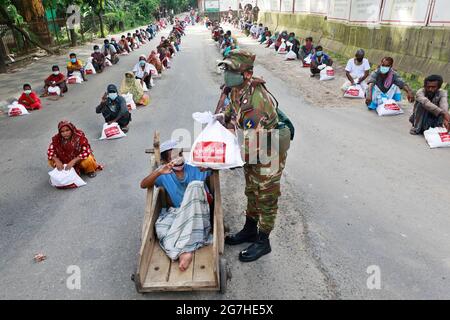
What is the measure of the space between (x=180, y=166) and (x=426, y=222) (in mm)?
2869

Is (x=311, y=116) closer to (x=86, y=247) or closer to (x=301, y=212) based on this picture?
(x=301, y=212)

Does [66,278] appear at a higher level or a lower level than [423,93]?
lower

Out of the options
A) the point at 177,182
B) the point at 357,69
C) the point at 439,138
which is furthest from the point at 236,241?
the point at 357,69

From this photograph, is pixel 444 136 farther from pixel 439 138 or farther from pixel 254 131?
pixel 254 131

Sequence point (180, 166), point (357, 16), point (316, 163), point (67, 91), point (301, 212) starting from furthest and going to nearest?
point (357, 16) < point (67, 91) < point (316, 163) < point (301, 212) < point (180, 166)

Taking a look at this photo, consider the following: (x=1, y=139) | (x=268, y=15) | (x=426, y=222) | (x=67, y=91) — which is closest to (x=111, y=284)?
(x=426, y=222)

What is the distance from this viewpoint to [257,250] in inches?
136

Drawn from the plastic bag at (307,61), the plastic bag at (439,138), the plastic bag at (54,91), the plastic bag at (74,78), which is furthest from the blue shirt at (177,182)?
the plastic bag at (307,61)

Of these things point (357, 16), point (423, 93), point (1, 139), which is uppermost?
point (357, 16)

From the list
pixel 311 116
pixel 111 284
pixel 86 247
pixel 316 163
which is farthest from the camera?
pixel 311 116

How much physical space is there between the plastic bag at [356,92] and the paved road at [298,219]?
1.59 m

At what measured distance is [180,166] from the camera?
3469 millimetres

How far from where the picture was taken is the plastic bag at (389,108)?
747cm

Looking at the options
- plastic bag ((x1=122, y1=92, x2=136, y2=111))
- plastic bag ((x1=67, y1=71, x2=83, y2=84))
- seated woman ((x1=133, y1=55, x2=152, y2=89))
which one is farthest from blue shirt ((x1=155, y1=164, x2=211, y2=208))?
plastic bag ((x1=67, y1=71, x2=83, y2=84))
